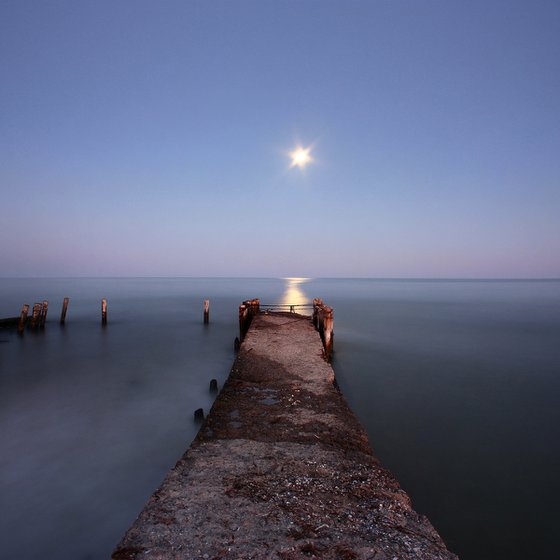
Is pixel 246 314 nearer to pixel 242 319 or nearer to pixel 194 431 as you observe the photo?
pixel 242 319

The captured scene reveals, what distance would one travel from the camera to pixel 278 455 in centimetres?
487

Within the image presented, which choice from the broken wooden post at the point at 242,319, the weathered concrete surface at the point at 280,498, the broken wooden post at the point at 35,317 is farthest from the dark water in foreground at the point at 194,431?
the broken wooden post at the point at 35,317

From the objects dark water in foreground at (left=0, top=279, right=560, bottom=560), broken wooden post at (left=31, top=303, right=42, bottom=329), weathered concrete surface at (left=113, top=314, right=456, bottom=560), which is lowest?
dark water in foreground at (left=0, top=279, right=560, bottom=560)

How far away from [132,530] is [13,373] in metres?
14.7

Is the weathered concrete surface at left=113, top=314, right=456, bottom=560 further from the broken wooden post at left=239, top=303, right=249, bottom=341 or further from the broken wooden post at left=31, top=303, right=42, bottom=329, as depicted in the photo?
the broken wooden post at left=31, top=303, right=42, bottom=329

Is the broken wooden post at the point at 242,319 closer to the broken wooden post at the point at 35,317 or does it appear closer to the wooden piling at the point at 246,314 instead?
the wooden piling at the point at 246,314

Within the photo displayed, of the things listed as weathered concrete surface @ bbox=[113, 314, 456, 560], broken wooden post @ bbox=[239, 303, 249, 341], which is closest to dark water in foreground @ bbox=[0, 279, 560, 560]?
broken wooden post @ bbox=[239, 303, 249, 341]

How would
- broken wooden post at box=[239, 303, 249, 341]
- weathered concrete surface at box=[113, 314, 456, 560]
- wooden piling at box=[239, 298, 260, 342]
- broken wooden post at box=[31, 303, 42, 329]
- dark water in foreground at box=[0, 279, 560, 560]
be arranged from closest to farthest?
weathered concrete surface at box=[113, 314, 456, 560] → dark water in foreground at box=[0, 279, 560, 560] → broken wooden post at box=[239, 303, 249, 341] → wooden piling at box=[239, 298, 260, 342] → broken wooden post at box=[31, 303, 42, 329]

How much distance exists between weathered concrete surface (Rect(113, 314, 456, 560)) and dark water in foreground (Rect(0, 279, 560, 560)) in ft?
7.85

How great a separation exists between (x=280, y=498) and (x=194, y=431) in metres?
5.91

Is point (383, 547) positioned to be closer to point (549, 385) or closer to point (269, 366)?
point (269, 366)

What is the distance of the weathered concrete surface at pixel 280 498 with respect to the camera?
3.14 metres

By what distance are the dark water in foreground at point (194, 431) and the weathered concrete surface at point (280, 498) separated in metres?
2.39

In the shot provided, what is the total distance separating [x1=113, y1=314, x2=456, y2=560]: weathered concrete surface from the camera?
3.14 meters
